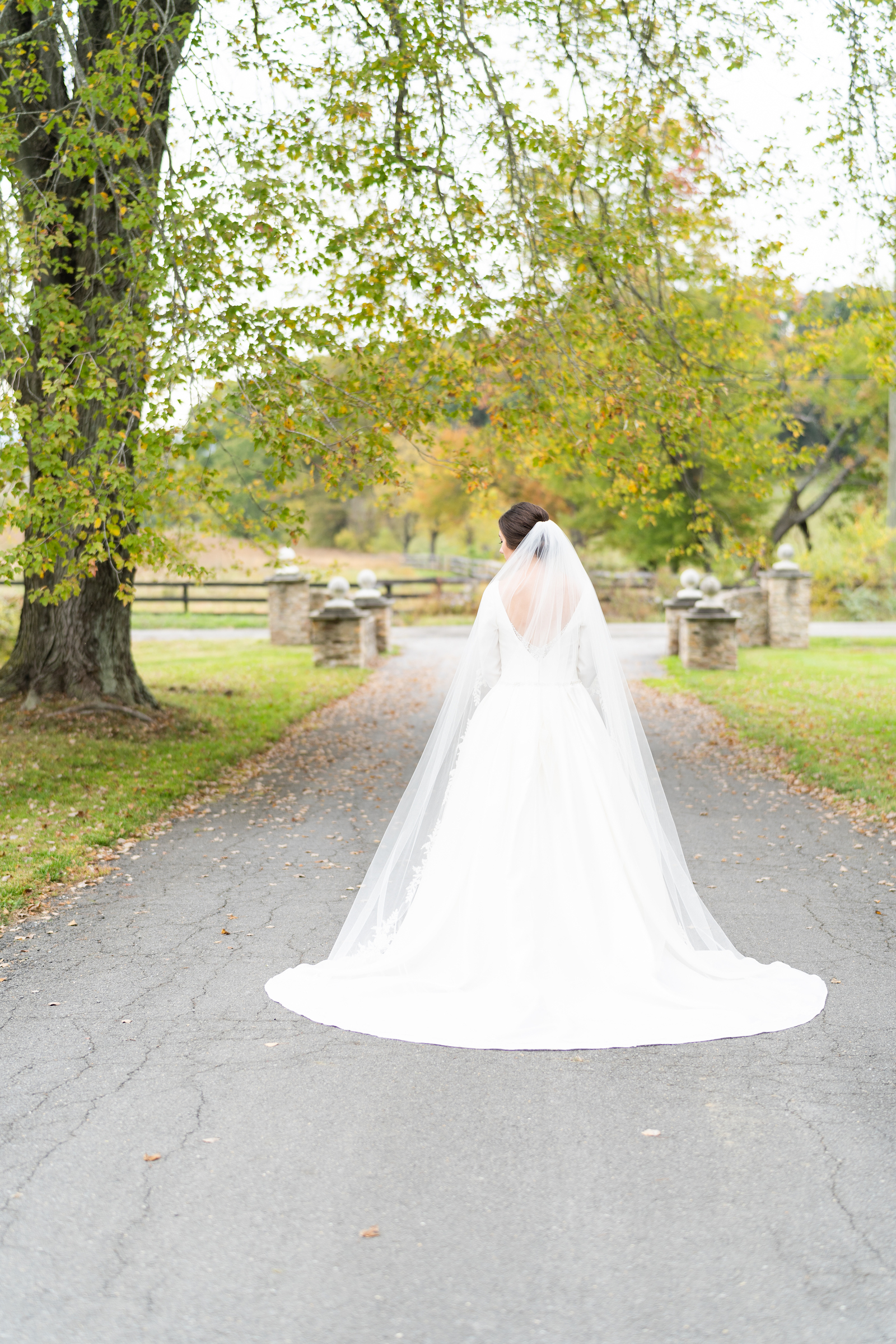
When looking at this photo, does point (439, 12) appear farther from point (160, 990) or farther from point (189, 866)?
point (160, 990)

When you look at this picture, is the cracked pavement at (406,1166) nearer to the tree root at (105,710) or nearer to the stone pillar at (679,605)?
the tree root at (105,710)

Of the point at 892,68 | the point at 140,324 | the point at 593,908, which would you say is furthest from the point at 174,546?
the point at 892,68

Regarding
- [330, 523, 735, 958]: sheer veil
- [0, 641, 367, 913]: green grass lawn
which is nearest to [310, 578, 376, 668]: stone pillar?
[0, 641, 367, 913]: green grass lawn

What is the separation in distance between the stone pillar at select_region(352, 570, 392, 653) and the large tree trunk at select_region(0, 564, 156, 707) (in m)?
10.6

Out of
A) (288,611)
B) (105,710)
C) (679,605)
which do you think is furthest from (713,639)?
(105,710)

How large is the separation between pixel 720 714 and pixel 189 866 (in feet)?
30.3

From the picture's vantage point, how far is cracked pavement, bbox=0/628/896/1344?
106 inches

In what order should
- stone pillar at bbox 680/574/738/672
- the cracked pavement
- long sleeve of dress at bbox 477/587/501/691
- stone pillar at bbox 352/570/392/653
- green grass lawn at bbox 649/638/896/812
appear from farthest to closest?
stone pillar at bbox 352/570/392/653 → stone pillar at bbox 680/574/738/672 → green grass lawn at bbox 649/638/896/812 → long sleeve of dress at bbox 477/587/501/691 → the cracked pavement

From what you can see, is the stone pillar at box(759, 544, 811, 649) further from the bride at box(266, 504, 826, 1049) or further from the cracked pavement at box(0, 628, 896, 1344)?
the bride at box(266, 504, 826, 1049)

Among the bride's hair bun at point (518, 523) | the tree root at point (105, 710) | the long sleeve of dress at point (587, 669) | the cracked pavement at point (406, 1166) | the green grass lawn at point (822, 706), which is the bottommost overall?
the cracked pavement at point (406, 1166)

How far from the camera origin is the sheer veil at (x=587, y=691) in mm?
5141

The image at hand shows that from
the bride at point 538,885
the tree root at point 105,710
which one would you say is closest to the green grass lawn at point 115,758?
the tree root at point 105,710

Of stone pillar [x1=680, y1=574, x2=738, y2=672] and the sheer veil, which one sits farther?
stone pillar [x1=680, y1=574, x2=738, y2=672]

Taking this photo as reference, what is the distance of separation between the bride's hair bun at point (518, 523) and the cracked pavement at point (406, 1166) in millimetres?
2216
